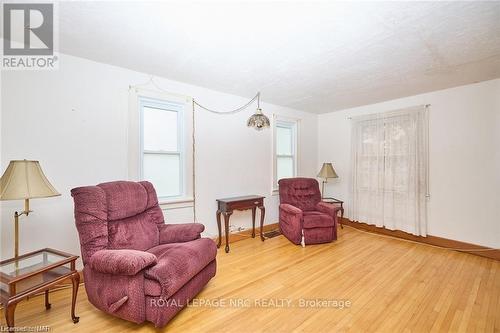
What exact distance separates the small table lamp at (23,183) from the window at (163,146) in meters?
1.12

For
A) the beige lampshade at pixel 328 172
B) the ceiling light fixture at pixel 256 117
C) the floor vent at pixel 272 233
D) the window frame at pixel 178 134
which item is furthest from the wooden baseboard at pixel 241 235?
the ceiling light fixture at pixel 256 117

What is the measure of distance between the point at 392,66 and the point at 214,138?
2515 mm

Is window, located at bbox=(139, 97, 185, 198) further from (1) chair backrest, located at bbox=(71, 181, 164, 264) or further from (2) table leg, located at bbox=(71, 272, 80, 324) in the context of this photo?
(2) table leg, located at bbox=(71, 272, 80, 324)

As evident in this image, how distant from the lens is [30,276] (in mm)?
1519

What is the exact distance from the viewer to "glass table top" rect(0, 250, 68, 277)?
1558 mm

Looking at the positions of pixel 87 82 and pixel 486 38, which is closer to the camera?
pixel 486 38

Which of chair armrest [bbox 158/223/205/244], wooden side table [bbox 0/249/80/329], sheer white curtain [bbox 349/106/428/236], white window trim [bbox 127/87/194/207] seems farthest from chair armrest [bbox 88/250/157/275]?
sheer white curtain [bbox 349/106/428/236]

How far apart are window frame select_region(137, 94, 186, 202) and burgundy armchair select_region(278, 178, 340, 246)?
5.69 feet

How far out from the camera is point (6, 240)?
206 cm

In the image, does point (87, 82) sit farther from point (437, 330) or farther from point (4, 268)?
point (437, 330)

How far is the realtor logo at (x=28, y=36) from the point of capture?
1.72 meters

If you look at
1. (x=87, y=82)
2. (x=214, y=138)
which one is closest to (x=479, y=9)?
(x=214, y=138)

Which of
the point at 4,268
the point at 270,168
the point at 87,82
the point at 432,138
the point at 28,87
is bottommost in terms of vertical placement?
the point at 4,268

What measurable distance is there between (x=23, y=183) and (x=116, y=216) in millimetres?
692
